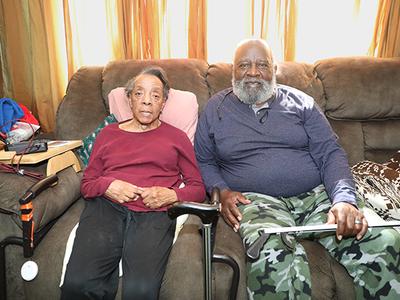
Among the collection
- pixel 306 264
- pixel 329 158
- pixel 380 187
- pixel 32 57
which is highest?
pixel 32 57

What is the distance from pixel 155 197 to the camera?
4.58 feet

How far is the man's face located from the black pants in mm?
697

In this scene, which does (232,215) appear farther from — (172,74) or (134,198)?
(172,74)

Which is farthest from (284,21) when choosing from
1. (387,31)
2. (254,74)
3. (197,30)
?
(254,74)

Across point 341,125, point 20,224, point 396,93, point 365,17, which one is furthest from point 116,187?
point 365,17

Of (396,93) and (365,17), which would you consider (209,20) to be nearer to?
(365,17)

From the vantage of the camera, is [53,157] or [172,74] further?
[172,74]

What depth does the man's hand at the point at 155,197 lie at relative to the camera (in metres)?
1.40

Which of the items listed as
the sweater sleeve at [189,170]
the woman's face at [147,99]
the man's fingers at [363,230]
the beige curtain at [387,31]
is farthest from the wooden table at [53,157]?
the beige curtain at [387,31]

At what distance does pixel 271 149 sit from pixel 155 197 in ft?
1.90

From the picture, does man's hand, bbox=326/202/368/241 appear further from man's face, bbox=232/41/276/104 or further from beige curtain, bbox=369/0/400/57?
beige curtain, bbox=369/0/400/57

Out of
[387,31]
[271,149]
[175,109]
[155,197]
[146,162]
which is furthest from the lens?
[387,31]

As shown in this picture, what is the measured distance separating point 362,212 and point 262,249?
1.51ft

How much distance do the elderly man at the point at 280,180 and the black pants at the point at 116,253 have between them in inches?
12.2
